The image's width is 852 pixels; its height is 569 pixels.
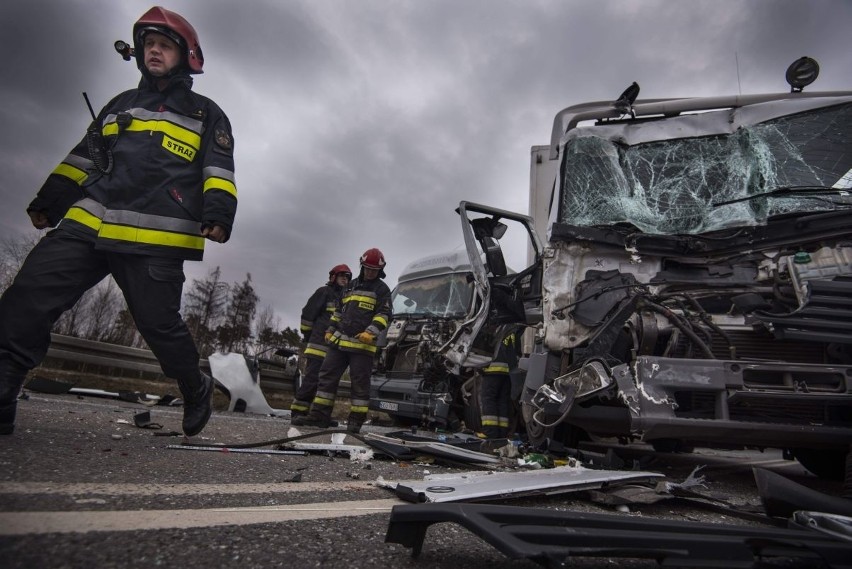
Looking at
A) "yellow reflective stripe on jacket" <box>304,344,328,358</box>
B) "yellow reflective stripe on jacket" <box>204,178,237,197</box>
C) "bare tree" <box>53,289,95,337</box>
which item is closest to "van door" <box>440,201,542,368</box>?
"yellow reflective stripe on jacket" <box>304,344,328,358</box>

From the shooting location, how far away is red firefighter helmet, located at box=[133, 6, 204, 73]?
2.41m

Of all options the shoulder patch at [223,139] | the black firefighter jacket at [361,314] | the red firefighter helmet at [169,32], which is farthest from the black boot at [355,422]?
the red firefighter helmet at [169,32]

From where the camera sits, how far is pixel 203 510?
139 cm

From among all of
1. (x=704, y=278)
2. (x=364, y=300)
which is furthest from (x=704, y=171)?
(x=364, y=300)

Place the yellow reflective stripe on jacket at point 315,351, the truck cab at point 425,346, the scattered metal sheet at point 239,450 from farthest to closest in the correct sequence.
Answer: the truck cab at point 425,346 < the yellow reflective stripe on jacket at point 315,351 < the scattered metal sheet at point 239,450

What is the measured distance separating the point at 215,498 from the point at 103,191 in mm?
1625

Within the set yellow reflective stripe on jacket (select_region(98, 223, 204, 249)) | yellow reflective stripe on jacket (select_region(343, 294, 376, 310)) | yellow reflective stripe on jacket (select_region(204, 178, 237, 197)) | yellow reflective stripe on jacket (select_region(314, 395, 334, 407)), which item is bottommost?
yellow reflective stripe on jacket (select_region(314, 395, 334, 407))

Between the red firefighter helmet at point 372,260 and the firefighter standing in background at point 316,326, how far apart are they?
656 millimetres

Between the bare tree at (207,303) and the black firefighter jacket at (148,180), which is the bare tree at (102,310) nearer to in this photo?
the bare tree at (207,303)

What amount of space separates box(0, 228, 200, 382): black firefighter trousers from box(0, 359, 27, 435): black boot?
0.02 meters

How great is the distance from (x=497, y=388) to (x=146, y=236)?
3712 mm

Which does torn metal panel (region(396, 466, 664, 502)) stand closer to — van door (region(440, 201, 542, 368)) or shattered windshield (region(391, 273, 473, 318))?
van door (region(440, 201, 542, 368))

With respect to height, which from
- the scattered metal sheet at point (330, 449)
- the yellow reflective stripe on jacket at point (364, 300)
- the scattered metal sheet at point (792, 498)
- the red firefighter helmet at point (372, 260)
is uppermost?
the red firefighter helmet at point (372, 260)

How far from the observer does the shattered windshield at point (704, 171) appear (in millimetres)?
3064
